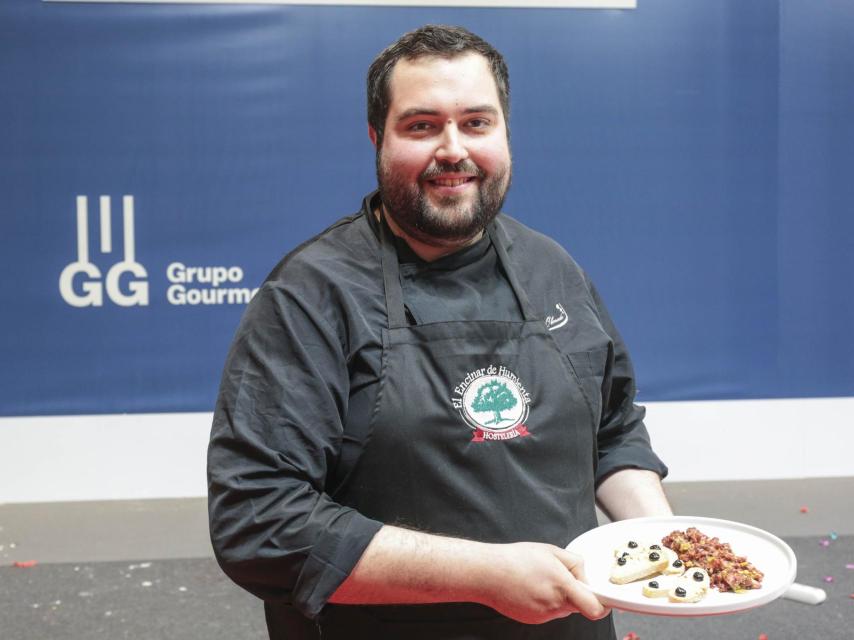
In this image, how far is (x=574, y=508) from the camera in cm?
117

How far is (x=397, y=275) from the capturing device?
1.15 meters

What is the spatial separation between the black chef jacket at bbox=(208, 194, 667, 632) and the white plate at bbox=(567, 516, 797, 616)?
6.8 inches

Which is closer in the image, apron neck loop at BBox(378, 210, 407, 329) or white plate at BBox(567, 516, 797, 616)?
white plate at BBox(567, 516, 797, 616)

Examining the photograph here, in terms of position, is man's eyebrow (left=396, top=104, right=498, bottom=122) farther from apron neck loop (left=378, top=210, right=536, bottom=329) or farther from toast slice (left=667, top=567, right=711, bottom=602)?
toast slice (left=667, top=567, right=711, bottom=602)

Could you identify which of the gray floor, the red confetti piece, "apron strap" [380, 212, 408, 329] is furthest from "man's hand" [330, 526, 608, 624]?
the red confetti piece

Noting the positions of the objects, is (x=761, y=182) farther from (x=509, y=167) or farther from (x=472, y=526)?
(x=472, y=526)

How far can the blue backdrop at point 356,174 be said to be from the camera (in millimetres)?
3141

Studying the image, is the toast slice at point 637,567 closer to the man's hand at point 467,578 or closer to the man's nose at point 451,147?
the man's hand at point 467,578

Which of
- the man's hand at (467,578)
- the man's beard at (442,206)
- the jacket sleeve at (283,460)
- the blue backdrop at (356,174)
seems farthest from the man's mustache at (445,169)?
the blue backdrop at (356,174)

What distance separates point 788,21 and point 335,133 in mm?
1679

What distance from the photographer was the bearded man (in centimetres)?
99

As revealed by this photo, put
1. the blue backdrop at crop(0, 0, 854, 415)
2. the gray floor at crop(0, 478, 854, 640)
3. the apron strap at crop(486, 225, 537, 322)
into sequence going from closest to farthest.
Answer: the apron strap at crop(486, 225, 537, 322) → the gray floor at crop(0, 478, 854, 640) → the blue backdrop at crop(0, 0, 854, 415)

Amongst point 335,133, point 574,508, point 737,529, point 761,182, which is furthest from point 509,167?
point 761,182

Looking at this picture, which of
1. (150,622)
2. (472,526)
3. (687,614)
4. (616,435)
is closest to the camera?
(687,614)
